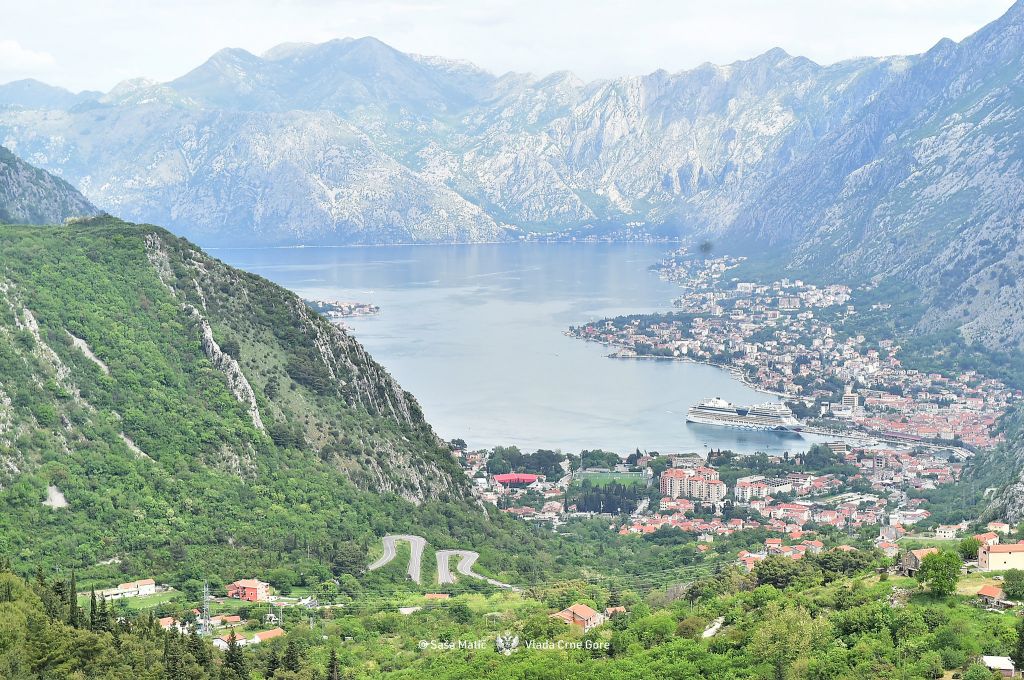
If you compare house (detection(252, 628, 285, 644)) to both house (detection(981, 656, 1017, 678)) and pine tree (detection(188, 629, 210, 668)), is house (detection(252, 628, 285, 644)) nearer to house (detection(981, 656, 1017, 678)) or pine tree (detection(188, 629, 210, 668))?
pine tree (detection(188, 629, 210, 668))

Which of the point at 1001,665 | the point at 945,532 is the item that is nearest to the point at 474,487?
the point at 945,532

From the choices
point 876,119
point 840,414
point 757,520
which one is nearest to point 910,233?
point 876,119

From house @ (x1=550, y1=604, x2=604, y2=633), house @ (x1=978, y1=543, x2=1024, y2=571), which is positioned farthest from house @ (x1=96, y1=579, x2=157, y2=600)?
house @ (x1=978, y1=543, x2=1024, y2=571)

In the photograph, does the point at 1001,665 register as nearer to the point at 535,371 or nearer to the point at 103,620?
the point at 103,620

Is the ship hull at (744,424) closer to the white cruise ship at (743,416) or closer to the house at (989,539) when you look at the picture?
the white cruise ship at (743,416)

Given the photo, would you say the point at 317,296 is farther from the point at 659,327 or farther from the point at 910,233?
the point at 910,233

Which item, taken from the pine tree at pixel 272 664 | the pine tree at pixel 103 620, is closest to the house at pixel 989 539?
the pine tree at pixel 272 664
